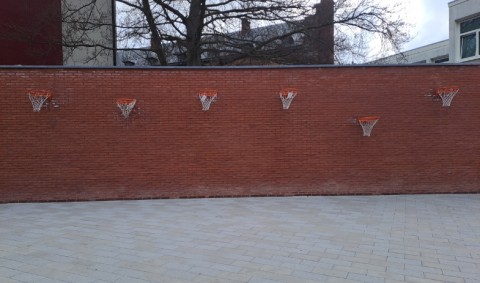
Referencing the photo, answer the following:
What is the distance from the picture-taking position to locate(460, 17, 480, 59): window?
702 inches

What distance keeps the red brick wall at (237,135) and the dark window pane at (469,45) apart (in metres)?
10.5

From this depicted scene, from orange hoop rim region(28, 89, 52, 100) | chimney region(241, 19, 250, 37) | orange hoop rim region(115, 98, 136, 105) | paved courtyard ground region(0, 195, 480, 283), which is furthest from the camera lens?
chimney region(241, 19, 250, 37)

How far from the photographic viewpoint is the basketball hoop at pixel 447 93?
936 centimetres

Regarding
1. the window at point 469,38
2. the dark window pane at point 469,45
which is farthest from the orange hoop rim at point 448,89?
the dark window pane at point 469,45

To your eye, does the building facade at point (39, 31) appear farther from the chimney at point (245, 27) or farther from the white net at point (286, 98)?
the white net at point (286, 98)

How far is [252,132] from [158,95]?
2571 mm

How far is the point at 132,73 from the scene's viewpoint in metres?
9.11

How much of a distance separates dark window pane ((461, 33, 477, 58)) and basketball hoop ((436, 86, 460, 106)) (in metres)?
10.9

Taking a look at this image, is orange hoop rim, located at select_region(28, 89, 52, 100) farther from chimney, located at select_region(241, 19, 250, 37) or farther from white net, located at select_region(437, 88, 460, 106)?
white net, located at select_region(437, 88, 460, 106)

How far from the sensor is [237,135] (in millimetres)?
9352

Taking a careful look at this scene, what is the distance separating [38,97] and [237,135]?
4941mm

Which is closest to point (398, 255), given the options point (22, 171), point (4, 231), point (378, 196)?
point (378, 196)

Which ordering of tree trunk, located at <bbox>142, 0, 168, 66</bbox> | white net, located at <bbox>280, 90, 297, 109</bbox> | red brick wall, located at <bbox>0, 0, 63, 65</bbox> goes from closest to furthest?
white net, located at <bbox>280, 90, 297, 109</bbox> → red brick wall, located at <bbox>0, 0, 63, 65</bbox> → tree trunk, located at <bbox>142, 0, 168, 66</bbox>

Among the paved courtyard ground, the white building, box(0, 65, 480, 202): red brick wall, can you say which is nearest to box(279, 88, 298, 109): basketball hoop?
box(0, 65, 480, 202): red brick wall
